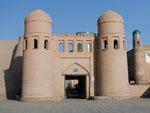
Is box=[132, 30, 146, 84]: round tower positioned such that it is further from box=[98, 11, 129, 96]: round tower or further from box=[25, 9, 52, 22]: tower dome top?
box=[25, 9, 52, 22]: tower dome top

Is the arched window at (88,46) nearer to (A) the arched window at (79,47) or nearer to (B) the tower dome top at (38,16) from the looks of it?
(A) the arched window at (79,47)

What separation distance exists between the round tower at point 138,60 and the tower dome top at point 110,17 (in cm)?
1607

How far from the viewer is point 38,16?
2869cm

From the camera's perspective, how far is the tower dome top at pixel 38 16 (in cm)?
2864

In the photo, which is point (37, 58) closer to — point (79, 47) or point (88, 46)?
point (79, 47)

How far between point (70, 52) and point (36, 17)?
4.69 meters

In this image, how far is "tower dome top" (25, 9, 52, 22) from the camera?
1128 inches

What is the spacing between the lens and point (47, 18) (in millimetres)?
29125

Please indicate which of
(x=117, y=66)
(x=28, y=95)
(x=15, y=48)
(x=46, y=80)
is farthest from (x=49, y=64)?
(x=15, y=48)

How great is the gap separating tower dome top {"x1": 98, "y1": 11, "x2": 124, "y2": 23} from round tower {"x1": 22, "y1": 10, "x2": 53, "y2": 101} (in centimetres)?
499

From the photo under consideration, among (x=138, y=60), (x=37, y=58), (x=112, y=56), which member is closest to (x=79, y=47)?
(x=112, y=56)

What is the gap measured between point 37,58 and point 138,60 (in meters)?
21.4

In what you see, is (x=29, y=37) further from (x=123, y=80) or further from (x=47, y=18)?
(x=123, y=80)

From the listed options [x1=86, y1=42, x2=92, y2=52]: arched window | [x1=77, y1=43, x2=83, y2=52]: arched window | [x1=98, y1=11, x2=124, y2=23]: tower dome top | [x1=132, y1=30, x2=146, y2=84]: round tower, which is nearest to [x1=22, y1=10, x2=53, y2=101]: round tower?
[x1=77, y1=43, x2=83, y2=52]: arched window
